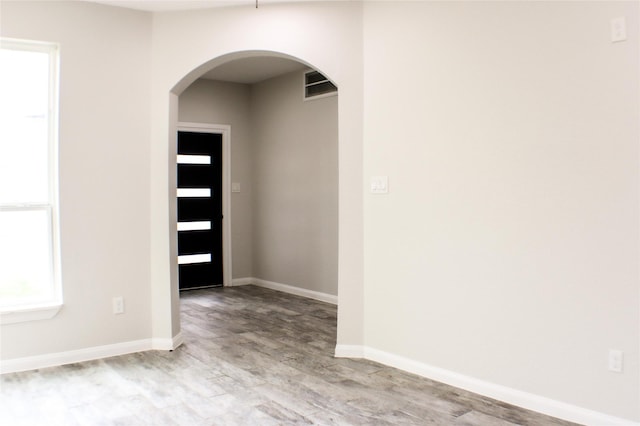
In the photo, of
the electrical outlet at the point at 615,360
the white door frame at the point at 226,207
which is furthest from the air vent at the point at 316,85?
the electrical outlet at the point at 615,360

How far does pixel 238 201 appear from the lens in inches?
279

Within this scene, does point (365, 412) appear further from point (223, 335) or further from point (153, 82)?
point (153, 82)

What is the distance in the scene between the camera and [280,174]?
6.65 m

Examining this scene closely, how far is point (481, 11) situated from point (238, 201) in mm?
4579

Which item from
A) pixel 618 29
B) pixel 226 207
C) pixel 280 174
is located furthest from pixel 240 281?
pixel 618 29

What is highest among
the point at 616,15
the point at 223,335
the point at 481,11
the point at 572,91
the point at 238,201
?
the point at 481,11

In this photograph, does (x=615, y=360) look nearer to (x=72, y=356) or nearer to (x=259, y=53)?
(x=259, y=53)

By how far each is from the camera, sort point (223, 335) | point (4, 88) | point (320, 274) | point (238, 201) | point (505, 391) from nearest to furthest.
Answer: point (505, 391), point (4, 88), point (223, 335), point (320, 274), point (238, 201)

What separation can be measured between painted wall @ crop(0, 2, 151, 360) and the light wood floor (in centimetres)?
28

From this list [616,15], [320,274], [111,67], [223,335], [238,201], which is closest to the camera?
[616,15]

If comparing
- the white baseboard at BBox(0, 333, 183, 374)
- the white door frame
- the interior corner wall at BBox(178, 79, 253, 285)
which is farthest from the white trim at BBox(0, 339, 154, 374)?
the interior corner wall at BBox(178, 79, 253, 285)

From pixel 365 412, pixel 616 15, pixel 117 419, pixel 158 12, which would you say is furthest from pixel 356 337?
pixel 158 12

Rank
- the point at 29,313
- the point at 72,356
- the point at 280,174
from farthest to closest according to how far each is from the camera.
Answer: the point at 280,174 < the point at 72,356 < the point at 29,313

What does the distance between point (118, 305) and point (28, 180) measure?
1123mm
